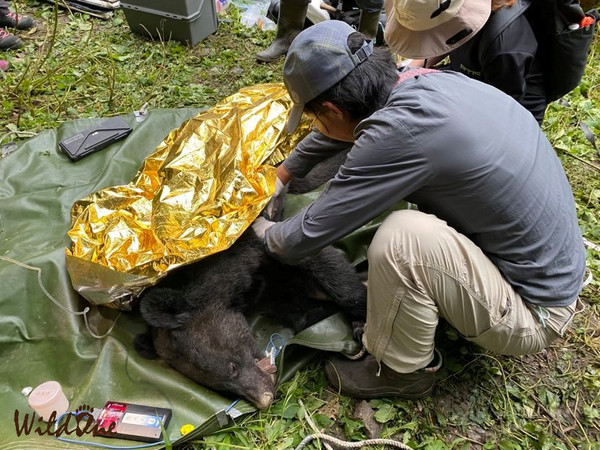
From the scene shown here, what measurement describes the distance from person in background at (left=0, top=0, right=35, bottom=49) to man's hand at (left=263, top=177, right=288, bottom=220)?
4957 millimetres

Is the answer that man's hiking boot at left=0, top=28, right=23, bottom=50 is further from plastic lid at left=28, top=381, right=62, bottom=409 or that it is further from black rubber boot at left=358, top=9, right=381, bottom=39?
plastic lid at left=28, top=381, right=62, bottom=409

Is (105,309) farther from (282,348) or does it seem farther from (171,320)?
(282,348)

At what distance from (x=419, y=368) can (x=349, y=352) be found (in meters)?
0.48

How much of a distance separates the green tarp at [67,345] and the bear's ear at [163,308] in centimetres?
35

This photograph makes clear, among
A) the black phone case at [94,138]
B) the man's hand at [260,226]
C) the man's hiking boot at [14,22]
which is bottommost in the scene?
the man's hand at [260,226]

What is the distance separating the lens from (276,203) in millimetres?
3773

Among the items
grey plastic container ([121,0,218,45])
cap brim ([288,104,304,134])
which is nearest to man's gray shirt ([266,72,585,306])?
cap brim ([288,104,304,134])

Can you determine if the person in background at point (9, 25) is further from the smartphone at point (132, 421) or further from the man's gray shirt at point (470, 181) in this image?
the man's gray shirt at point (470, 181)

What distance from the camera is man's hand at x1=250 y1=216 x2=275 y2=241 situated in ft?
10.8

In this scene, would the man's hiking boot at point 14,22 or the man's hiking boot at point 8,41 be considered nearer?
the man's hiking boot at point 8,41

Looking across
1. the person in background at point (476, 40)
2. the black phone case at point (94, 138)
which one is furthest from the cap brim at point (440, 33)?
the black phone case at point (94, 138)

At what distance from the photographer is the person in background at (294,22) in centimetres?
554

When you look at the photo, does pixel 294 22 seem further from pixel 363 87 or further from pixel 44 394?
pixel 44 394

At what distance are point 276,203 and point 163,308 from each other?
1.27 metres
